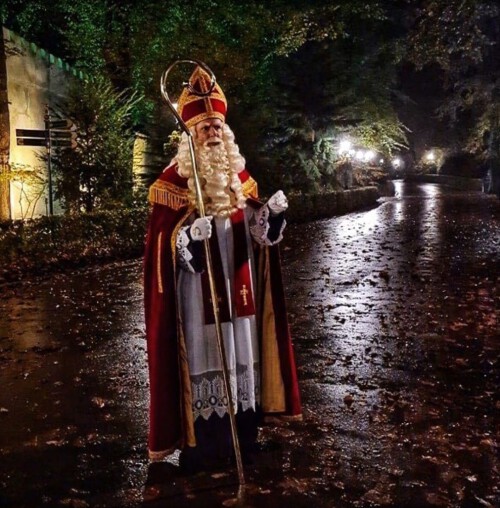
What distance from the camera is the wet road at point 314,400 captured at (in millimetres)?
4051

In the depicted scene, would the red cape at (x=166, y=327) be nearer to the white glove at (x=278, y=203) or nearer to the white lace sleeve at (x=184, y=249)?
the white lace sleeve at (x=184, y=249)

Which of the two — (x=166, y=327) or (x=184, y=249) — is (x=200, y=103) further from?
(x=166, y=327)

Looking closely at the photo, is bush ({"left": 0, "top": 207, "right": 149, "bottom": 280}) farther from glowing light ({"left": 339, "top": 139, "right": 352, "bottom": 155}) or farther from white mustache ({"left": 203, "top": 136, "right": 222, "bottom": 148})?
glowing light ({"left": 339, "top": 139, "right": 352, "bottom": 155})

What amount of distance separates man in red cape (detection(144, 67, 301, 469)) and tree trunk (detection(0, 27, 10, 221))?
450 inches

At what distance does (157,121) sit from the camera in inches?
709

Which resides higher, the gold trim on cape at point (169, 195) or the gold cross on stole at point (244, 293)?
the gold trim on cape at point (169, 195)

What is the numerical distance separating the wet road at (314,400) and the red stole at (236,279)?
42.9 inches

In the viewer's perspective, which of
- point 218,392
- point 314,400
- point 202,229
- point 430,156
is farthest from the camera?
point 430,156

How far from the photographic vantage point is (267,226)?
4.11 m

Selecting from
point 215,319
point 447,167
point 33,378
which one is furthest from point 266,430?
point 447,167

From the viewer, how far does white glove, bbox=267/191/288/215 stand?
157 inches

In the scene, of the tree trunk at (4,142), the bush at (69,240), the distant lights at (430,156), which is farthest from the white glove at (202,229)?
the distant lights at (430,156)

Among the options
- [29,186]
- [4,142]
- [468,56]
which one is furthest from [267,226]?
[468,56]

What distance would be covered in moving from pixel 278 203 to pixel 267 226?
0.19 meters
